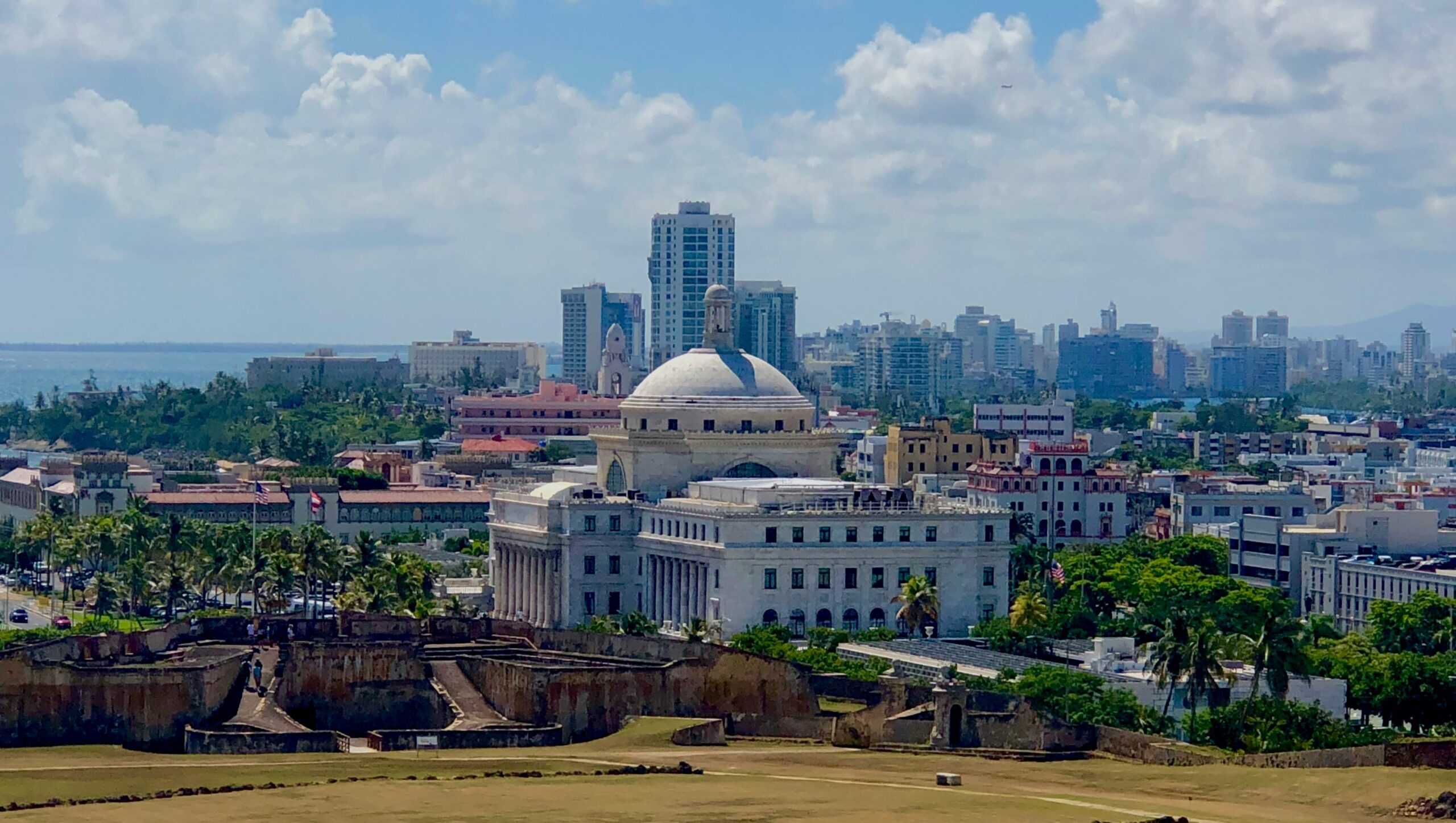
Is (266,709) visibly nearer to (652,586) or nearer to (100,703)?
(100,703)

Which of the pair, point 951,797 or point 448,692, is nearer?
point 951,797

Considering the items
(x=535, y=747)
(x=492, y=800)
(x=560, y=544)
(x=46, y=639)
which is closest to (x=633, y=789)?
(x=492, y=800)

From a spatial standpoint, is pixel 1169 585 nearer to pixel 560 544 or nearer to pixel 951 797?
pixel 560 544

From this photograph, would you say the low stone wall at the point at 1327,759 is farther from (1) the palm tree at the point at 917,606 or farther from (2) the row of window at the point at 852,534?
(2) the row of window at the point at 852,534

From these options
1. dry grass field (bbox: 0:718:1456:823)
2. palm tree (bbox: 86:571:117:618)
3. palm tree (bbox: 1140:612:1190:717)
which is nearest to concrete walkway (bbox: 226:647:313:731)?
dry grass field (bbox: 0:718:1456:823)

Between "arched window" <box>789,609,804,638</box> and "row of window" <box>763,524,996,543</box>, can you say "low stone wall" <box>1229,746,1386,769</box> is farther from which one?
"row of window" <box>763,524,996,543</box>

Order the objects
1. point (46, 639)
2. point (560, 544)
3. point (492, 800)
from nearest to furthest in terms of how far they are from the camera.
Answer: point (492, 800) → point (46, 639) → point (560, 544)
